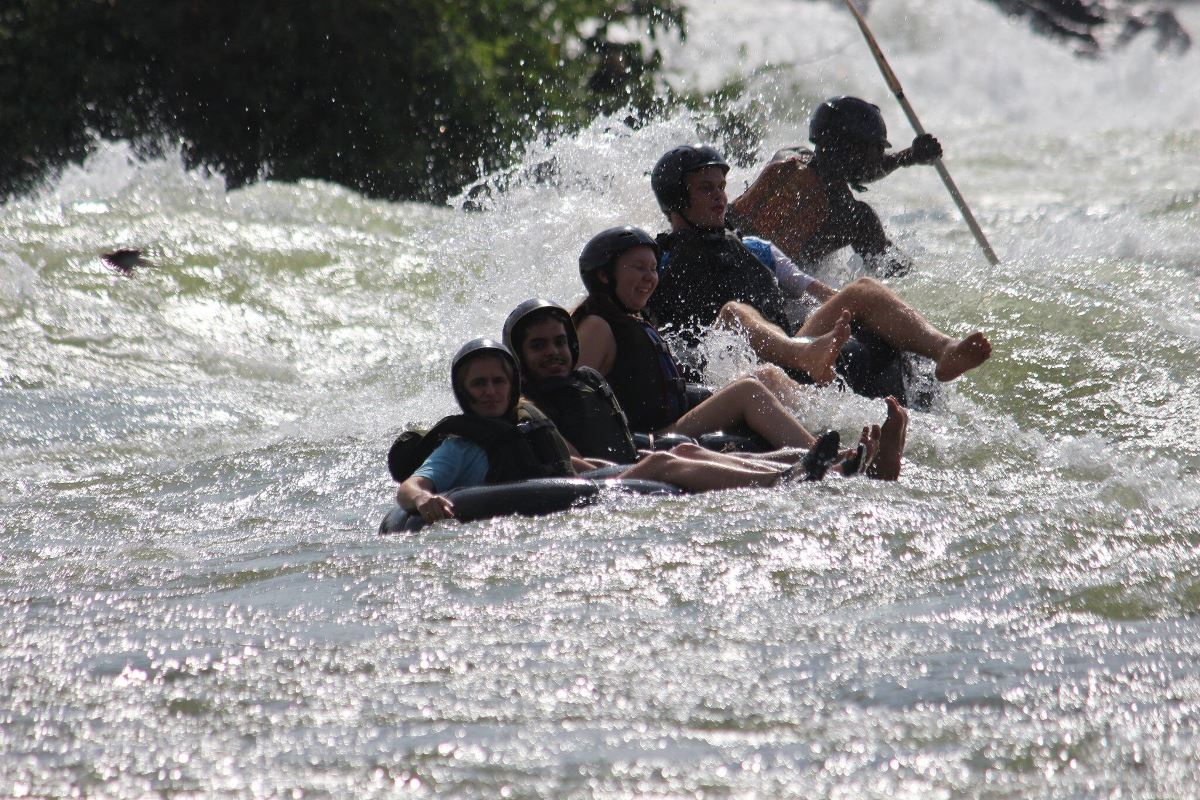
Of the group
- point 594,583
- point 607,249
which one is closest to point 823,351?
point 607,249

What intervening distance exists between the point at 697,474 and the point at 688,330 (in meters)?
1.56

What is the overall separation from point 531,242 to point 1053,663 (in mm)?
6730

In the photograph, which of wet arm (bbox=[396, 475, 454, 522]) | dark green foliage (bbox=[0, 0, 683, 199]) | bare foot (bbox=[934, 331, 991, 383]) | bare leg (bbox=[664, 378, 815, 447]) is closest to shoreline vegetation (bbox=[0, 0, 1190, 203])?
dark green foliage (bbox=[0, 0, 683, 199])

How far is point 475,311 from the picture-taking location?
934 centimetres

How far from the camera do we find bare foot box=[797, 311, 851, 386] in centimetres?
565

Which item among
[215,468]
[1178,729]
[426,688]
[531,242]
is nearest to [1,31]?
[531,242]

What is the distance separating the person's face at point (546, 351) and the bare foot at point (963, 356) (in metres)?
1.44

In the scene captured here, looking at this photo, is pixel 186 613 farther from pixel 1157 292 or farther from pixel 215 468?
pixel 1157 292

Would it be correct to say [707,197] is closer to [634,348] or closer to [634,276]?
[634,276]

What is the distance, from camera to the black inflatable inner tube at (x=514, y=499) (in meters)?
4.61

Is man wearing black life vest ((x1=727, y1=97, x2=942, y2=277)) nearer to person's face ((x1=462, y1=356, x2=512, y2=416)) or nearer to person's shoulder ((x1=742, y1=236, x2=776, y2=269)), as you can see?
person's shoulder ((x1=742, y1=236, x2=776, y2=269))

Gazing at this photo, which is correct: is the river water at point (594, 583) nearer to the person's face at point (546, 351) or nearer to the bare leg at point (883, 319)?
the bare leg at point (883, 319)

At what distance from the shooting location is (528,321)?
527cm

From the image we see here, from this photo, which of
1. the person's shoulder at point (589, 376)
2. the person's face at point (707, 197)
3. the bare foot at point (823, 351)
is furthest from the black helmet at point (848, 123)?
the person's shoulder at point (589, 376)
